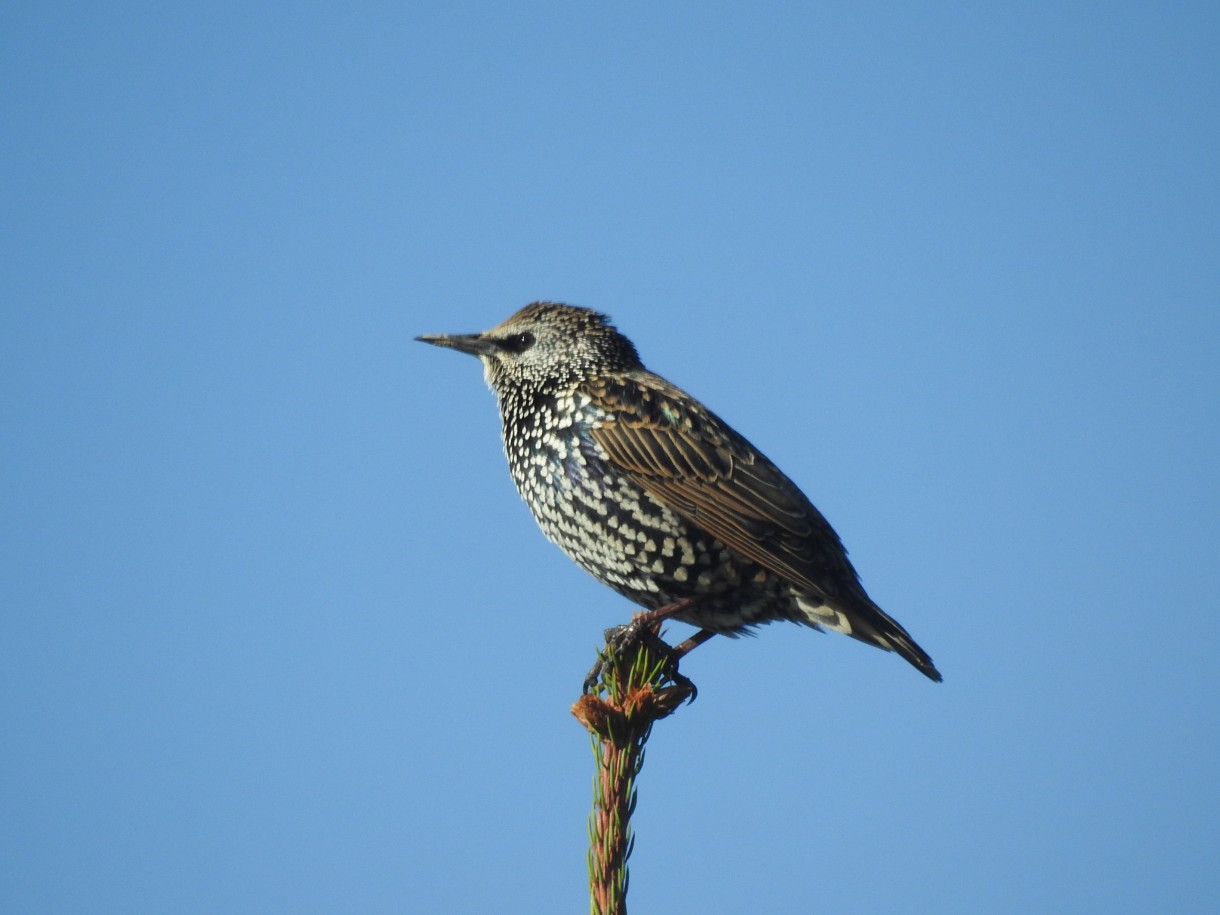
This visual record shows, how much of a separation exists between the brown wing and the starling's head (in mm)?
385

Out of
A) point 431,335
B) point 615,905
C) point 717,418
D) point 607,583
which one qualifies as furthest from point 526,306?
point 615,905

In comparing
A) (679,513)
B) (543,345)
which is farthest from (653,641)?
(543,345)

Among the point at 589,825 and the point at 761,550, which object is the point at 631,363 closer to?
the point at 761,550

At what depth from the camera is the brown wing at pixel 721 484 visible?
6160 millimetres

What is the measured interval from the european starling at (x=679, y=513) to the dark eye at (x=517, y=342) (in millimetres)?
392

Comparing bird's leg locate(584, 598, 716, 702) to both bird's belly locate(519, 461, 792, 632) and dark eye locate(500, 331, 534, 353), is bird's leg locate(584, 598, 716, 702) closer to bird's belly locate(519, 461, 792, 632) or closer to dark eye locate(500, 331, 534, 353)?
bird's belly locate(519, 461, 792, 632)

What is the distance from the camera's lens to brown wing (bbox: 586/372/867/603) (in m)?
6.16

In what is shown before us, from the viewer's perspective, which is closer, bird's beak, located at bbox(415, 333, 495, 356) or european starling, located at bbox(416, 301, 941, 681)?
european starling, located at bbox(416, 301, 941, 681)

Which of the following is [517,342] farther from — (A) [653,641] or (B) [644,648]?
(B) [644,648]

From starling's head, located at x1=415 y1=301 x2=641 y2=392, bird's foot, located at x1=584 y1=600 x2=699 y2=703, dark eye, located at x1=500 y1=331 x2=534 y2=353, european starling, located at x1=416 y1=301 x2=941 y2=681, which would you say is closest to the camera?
bird's foot, located at x1=584 y1=600 x2=699 y2=703

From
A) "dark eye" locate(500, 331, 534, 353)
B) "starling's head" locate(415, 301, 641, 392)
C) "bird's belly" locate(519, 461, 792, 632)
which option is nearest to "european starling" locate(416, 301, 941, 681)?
"bird's belly" locate(519, 461, 792, 632)

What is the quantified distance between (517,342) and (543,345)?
0.16 meters

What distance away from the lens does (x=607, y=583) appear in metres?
6.39

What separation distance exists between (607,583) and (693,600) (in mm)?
464
